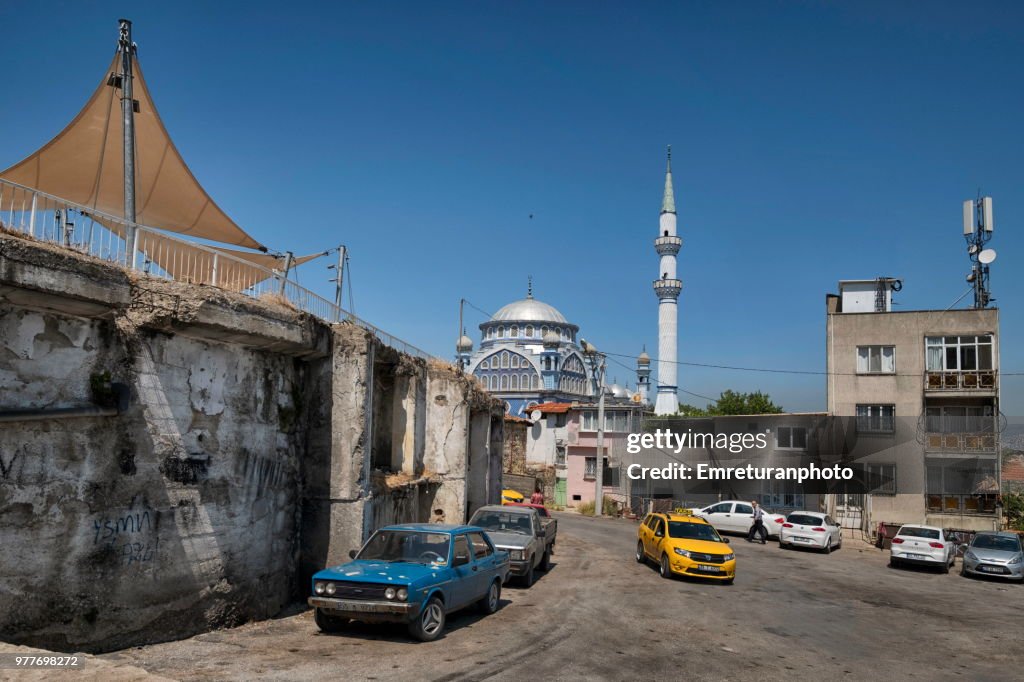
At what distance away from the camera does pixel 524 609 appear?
13.4 m

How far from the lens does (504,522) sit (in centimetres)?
1705

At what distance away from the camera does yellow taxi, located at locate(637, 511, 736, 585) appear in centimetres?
1745

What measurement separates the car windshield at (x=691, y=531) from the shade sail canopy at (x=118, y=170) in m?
14.4

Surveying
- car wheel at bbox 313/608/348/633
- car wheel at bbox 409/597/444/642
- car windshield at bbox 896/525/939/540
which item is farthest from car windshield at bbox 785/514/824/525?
car wheel at bbox 313/608/348/633

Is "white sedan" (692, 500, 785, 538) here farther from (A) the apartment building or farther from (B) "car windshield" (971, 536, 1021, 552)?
(B) "car windshield" (971, 536, 1021, 552)

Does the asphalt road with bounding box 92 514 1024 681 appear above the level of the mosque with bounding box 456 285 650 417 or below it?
below

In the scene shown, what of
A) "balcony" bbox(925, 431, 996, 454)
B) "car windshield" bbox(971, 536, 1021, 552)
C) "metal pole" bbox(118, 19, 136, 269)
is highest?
"metal pole" bbox(118, 19, 136, 269)

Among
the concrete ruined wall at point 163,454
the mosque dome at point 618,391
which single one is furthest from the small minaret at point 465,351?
the concrete ruined wall at point 163,454

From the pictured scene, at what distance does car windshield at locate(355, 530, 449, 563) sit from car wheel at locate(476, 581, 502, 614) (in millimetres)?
1587

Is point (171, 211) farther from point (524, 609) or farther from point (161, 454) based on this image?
point (524, 609)

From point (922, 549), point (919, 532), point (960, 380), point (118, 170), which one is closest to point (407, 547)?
point (118, 170)

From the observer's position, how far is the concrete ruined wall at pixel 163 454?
349 inches

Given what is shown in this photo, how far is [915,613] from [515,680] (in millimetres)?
10639

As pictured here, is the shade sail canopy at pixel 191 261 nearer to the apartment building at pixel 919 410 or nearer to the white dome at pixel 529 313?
the apartment building at pixel 919 410
